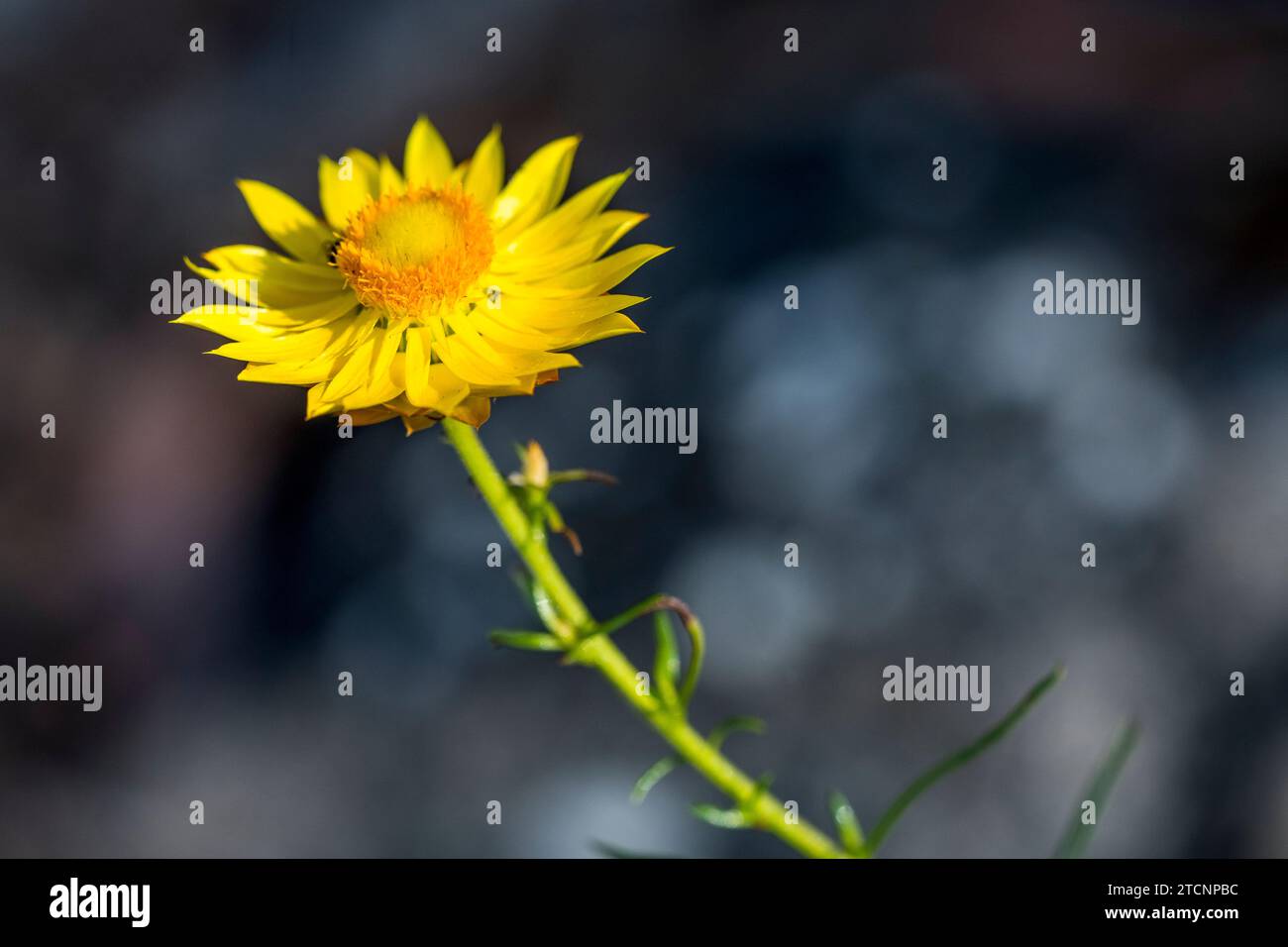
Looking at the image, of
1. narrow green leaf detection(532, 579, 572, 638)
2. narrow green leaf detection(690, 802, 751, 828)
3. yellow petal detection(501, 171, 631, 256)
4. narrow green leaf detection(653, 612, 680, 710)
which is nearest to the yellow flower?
yellow petal detection(501, 171, 631, 256)

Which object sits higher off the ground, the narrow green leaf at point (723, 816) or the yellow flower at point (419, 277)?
the yellow flower at point (419, 277)

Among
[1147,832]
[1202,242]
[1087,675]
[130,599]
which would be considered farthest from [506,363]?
[1202,242]

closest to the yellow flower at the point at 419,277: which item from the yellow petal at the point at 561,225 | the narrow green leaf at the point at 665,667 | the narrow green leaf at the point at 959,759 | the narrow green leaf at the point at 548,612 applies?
the yellow petal at the point at 561,225

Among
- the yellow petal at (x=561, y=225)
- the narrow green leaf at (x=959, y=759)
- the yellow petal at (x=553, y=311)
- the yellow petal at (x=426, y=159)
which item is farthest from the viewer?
the yellow petal at (x=426, y=159)

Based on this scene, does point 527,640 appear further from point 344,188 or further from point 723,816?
point 344,188

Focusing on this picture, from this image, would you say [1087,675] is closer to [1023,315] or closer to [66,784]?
[1023,315]

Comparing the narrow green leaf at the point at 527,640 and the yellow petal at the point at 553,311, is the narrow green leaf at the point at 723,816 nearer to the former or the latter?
the narrow green leaf at the point at 527,640

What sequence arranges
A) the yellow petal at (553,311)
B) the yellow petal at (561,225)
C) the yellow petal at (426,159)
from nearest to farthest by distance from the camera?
the yellow petal at (553,311)
the yellow petal at (561,225)
the yellow petal at (426,159)

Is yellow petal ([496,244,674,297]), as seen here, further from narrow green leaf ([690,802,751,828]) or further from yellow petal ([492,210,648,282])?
narrow green leaf ([690,802,751,828])

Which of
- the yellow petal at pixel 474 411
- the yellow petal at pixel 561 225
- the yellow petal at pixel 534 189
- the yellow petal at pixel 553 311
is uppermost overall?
the yellow petal at pixel 534 189
